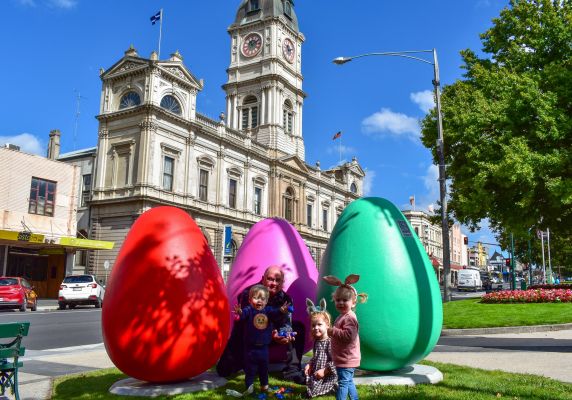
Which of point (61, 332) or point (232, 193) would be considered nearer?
point (61, 332)

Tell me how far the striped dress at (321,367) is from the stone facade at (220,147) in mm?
29296

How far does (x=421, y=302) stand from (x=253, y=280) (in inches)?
94.8

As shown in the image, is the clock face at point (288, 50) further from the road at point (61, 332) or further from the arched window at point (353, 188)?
the road at point (61, 332)

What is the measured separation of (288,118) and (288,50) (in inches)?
293

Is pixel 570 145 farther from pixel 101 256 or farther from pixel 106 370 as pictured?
pixel 101 256

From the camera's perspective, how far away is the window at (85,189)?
38.3 metres

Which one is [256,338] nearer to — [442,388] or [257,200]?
[442,388]

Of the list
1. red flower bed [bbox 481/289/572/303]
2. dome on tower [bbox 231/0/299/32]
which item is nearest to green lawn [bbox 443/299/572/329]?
red flower bed [bbox 481/289/572/303]

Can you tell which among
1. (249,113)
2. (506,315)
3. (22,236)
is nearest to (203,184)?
(249,113)

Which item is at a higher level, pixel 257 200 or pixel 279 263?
pixel 257 200

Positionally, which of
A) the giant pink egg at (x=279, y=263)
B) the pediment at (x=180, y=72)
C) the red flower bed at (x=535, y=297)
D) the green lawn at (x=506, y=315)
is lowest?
the green lawn at (x=506, y=315)

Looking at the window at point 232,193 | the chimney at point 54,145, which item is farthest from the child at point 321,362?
the chimney at point 54,145

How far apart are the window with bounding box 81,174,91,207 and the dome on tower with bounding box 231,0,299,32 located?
2434cm

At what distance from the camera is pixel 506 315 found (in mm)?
15641
